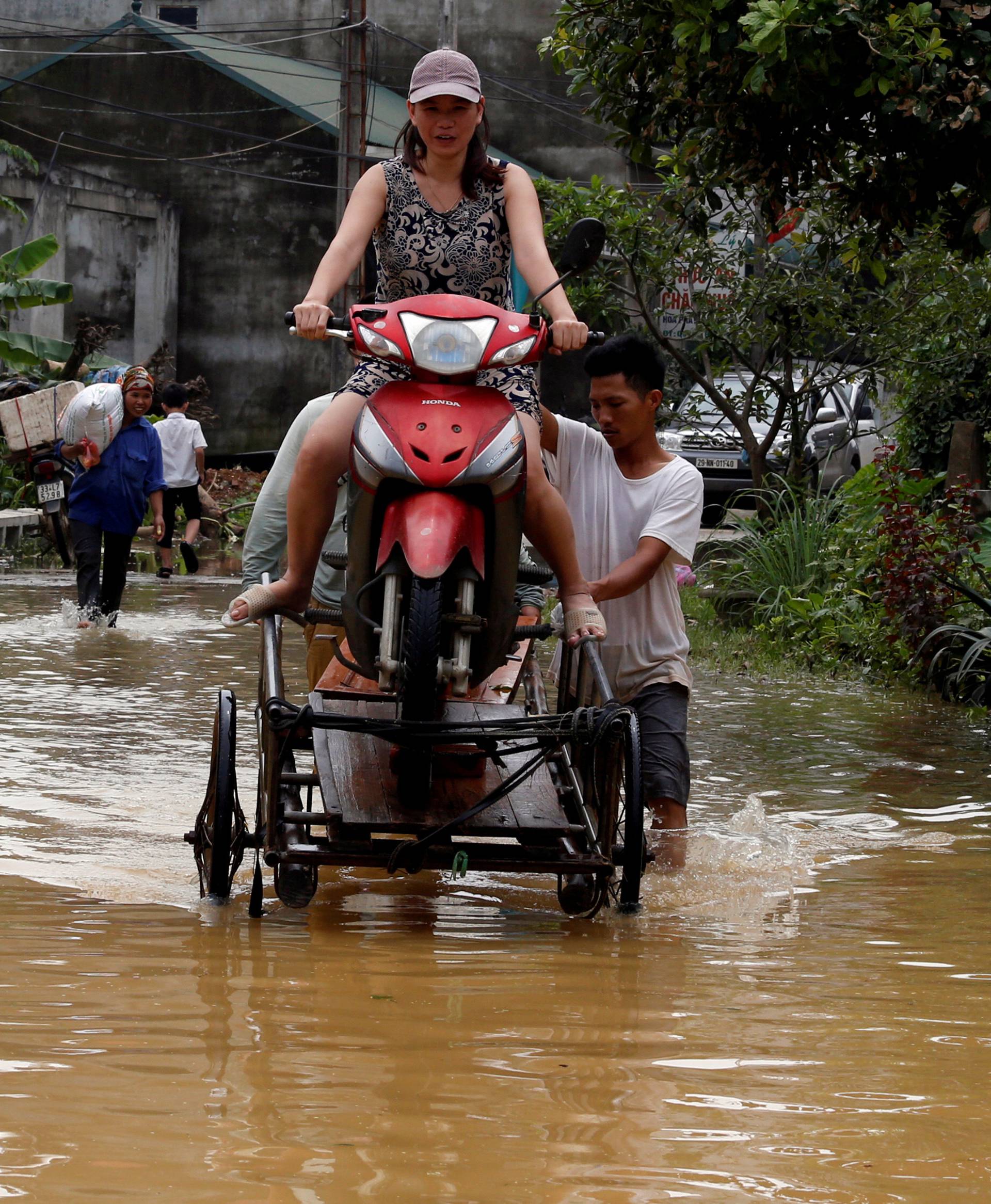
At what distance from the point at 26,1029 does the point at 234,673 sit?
→ 6.85 m

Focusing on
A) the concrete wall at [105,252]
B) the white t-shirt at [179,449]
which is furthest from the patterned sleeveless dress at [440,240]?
the concrete wall at [105,252]

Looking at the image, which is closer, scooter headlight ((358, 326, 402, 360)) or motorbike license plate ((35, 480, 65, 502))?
scooter headlight ((358, 326, 402, 360))

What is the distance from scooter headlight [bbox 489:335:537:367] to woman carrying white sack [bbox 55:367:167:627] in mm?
8136

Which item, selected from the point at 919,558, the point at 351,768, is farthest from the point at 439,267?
the point at 919,558

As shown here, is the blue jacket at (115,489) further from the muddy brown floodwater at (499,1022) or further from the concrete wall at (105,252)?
the concrete wall at (105,252)

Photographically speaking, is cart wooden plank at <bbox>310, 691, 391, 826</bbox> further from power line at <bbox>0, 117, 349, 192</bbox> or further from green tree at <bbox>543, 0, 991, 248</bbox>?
power line at <bbox>0, 117, 349, 192</bbox>

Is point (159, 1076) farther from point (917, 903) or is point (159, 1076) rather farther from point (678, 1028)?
point (917, 903)

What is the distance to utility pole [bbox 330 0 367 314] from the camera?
20.4 m

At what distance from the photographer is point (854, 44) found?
275 inches

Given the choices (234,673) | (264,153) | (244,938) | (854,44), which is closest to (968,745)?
(854,44)

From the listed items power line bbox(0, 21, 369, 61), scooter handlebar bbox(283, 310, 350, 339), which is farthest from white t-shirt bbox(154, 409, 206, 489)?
scooter handlebar bbox(283, 310, 350, 339)

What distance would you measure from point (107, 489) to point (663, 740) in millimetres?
7781

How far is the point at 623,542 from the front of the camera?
571 cm

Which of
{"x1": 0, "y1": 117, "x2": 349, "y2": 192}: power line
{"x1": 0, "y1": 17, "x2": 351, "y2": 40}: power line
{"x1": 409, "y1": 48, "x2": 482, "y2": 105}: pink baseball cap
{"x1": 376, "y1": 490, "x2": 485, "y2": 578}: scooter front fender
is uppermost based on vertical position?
{"x1": 0, "y1": 17, "x2": 351, "y2": 40}: power line
